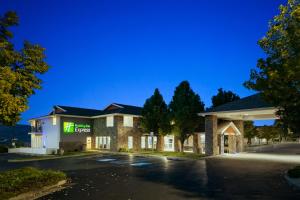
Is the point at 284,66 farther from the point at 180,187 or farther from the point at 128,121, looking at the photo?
the point at 128,121

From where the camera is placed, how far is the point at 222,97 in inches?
2037

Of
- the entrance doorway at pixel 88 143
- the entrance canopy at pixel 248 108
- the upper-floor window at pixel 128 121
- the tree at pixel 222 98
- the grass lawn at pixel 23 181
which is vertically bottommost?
the entrance doorway at pixel 88 143

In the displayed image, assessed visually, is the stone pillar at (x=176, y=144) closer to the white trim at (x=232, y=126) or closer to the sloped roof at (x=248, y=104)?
the white trim at (x=232, y=126)

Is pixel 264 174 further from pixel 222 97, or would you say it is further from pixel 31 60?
pixel 222 97

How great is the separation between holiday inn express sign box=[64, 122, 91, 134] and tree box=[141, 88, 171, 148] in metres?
11.1

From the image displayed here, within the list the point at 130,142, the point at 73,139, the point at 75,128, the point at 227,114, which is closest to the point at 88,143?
the point at 73,139

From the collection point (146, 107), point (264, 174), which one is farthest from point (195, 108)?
point (264, 174)

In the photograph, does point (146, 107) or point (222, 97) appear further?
point (222, 97)

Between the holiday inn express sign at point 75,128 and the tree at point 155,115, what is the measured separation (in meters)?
11.1

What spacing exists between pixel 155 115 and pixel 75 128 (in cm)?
Answer: 1408

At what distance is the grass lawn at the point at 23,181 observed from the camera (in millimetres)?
11994

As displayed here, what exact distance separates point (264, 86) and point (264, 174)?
5.93 metres

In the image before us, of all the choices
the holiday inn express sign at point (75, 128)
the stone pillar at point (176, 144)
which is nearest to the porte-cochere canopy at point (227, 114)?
the stone pillar at point (176, 144)

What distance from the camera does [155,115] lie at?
4244 cm
